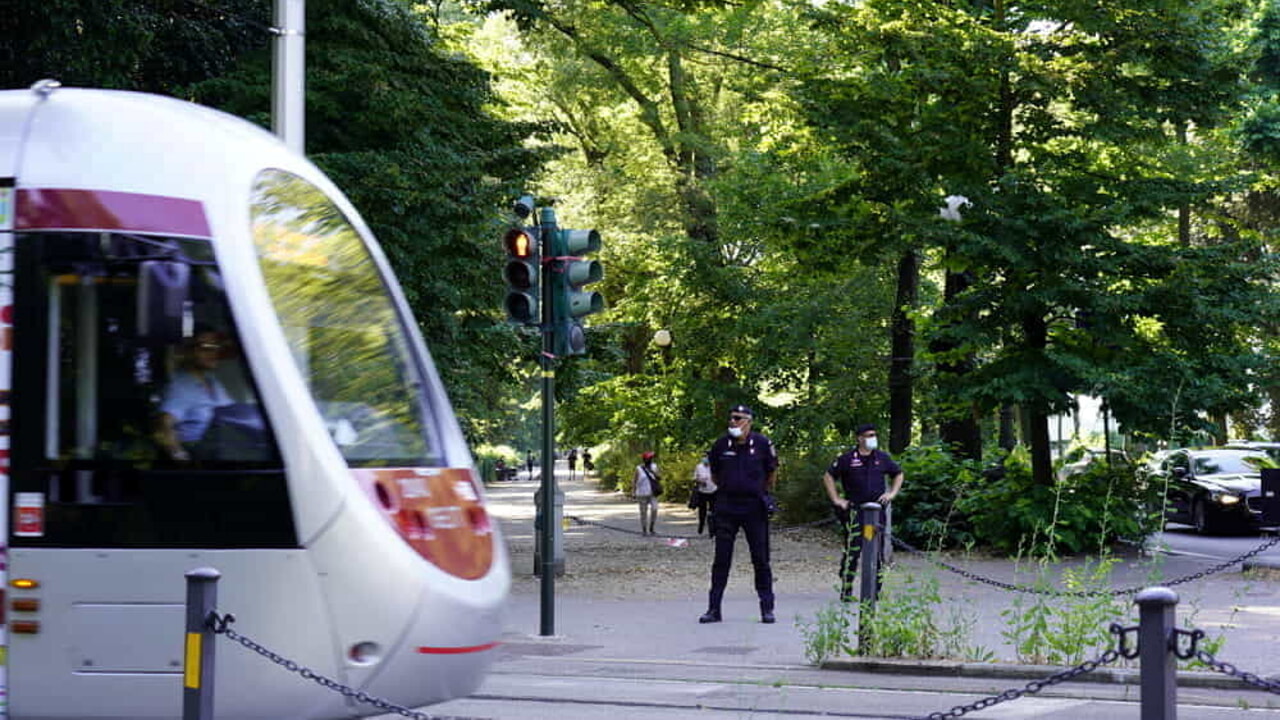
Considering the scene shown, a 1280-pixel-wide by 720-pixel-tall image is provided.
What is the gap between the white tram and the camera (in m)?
7.57

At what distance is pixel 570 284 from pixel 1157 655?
877cm

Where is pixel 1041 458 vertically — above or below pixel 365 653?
above

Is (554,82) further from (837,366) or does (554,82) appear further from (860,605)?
(860,605)

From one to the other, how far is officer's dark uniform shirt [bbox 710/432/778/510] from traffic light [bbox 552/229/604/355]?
5.15 feet

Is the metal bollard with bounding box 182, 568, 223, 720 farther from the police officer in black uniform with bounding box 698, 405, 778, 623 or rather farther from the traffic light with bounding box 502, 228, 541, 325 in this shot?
the police officer in black uniform with bounding box 698, 405, 778, 623

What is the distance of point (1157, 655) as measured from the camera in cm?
580

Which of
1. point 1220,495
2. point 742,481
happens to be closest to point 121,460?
point 742,481

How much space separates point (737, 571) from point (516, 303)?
932cm

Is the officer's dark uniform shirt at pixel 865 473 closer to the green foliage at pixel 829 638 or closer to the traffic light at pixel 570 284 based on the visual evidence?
the traffic light at pixel 570 284

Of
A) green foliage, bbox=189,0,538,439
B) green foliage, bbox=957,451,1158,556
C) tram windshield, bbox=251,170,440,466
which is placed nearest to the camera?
tram windshield, bbox=251,170,440,466

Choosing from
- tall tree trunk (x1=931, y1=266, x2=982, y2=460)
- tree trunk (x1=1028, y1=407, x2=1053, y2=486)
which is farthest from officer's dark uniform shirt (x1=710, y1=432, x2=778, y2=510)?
tall tree trunk (x1=931, y1=266, x2=982, y2=460)

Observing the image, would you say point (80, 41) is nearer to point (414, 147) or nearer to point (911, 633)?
point (414, 147)

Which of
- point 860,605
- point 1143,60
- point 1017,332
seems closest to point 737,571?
point 1017,332

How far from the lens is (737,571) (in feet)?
72.5
